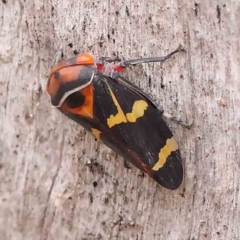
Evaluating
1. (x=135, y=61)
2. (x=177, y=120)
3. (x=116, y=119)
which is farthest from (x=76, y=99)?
(x=177, y=120)

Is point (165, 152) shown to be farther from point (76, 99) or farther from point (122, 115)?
point (76, 99)

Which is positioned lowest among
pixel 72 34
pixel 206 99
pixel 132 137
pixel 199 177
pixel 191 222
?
pixel 191 222

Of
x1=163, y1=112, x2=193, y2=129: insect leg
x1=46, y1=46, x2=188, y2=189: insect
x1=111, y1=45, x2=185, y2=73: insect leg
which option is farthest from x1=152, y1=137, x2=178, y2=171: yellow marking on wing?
x1=111, y1=45, x2=185, y2=73: insect leg

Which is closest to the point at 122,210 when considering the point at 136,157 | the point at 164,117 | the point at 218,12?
the point at 136,157

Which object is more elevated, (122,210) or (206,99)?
(206,99)

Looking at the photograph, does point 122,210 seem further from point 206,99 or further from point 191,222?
point 206,99

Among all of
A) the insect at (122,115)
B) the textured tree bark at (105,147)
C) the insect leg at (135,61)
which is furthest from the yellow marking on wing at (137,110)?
the insect leg at (135,61)

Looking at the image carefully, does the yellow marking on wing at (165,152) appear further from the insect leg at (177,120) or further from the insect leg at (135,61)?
the insect leg at (135,61)
